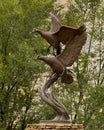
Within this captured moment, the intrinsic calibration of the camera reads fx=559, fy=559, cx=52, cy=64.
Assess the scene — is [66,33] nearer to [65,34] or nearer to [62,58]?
[65,34]

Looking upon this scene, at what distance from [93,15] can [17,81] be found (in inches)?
188

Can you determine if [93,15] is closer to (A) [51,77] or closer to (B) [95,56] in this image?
(B) [95,56]

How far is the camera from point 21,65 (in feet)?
68.4

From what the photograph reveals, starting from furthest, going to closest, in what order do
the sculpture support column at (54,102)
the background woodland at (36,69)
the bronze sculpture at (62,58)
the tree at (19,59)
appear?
the background woodland at (36,69)
the tree at (19,59)
the bronze sculpture at (62,58)
the sculpture support column at (54,102)

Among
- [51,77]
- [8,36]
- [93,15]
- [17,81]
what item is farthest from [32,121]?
[51,77]

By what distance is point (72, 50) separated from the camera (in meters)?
15.4

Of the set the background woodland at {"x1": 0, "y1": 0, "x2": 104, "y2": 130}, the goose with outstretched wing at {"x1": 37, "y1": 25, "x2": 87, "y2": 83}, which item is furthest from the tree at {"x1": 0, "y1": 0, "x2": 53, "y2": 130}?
the goose with outstretched wing at {"x1": 37, "y1": 25, "x2": 87, "y2": 83}

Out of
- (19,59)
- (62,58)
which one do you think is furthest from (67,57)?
(19,59)

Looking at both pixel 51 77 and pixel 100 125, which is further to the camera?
pixel 100 125

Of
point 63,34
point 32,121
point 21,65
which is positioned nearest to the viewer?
point 63,34

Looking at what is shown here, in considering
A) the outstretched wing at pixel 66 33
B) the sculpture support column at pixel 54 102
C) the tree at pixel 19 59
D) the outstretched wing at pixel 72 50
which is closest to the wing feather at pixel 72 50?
the outstretched wing at pixel 72 50

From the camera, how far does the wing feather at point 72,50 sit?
50.0ft

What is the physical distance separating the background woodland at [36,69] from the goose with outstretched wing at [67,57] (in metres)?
5.32

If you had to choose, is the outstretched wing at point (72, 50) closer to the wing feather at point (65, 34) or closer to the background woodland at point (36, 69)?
the wing feather at point (65, 34)
